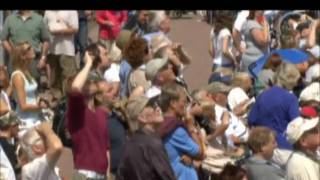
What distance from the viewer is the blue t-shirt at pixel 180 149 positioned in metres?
6.11

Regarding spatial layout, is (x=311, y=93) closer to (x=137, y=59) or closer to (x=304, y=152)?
(x=137, y=59)

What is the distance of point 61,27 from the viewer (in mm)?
11102

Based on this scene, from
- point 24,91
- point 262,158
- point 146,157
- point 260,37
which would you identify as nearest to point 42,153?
point 146,157

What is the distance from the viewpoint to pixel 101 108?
671 centimetres

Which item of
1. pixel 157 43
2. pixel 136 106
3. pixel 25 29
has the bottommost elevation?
pixel 25 29

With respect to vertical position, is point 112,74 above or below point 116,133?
below

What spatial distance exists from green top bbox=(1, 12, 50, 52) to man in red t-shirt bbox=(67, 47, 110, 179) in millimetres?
4279

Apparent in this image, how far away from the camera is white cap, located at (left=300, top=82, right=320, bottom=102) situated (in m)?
8.10

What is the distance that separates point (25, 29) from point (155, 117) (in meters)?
5.26

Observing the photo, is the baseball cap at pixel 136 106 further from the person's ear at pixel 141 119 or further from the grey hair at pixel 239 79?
the grey hair at pixel 239 79

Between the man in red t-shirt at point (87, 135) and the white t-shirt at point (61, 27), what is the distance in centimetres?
447

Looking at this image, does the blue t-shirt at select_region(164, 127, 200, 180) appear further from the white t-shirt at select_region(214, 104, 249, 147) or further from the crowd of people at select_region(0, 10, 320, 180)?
the white t-shirt at select_region(214, 104, 249, 147)

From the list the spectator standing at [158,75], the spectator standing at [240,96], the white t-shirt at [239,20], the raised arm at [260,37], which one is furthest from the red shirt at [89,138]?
the white t-shirt at [239,20]
